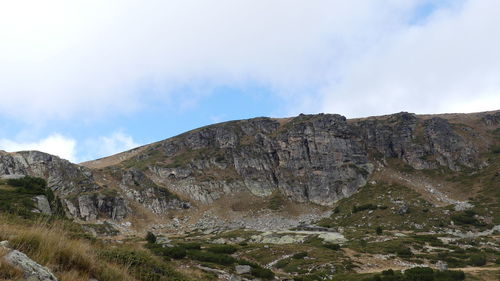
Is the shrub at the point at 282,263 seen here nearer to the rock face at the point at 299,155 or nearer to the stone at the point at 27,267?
the stone at the point at 27,267

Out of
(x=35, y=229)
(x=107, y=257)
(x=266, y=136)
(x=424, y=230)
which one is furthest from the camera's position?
(x=266, y=136)

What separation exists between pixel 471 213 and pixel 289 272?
207 ft

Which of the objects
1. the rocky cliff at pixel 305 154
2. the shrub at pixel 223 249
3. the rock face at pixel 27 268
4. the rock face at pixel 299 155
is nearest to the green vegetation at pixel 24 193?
the shrub at pixel 223 249

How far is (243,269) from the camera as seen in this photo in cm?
2738

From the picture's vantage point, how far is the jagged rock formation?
98.2 metres

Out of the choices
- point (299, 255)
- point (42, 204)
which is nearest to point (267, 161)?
point (299, 255)

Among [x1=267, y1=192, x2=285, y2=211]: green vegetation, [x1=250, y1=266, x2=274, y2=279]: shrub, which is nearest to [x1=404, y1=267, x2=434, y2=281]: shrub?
[x1=250, y1=266, x2=274, y2=279]: shrub

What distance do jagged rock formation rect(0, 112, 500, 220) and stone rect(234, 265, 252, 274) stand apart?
2775 inches

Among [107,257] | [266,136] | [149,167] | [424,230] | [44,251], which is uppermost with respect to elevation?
[266,136]

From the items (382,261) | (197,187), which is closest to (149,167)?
(197,187)

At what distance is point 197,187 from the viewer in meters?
114

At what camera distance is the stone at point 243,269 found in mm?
26869

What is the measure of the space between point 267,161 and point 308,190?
21353 mm

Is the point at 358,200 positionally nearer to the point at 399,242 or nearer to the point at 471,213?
the point at 471,213
